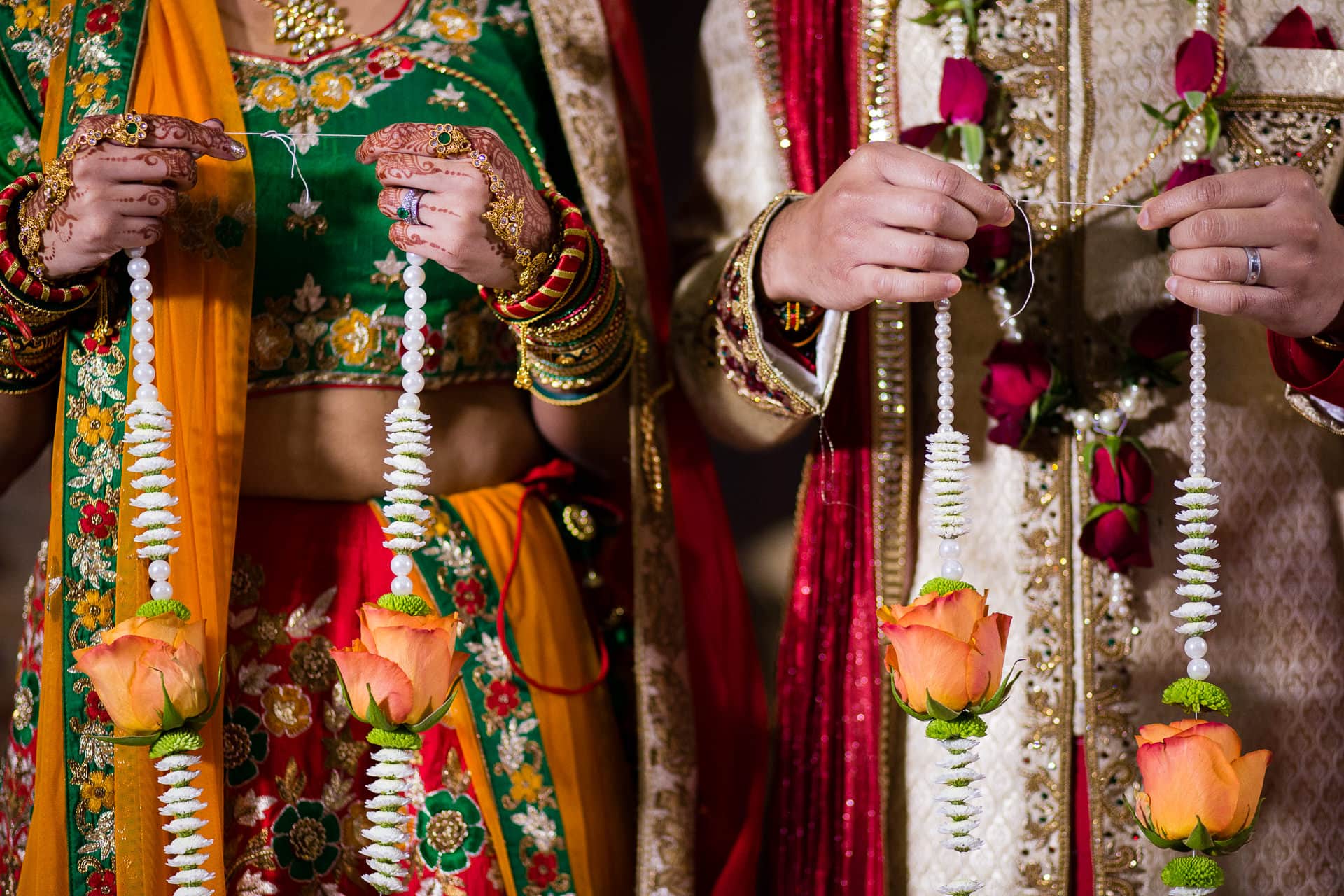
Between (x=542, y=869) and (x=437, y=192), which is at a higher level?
(x=437, y=192)

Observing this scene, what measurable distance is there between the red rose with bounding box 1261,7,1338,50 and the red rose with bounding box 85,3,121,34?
3.43 feet

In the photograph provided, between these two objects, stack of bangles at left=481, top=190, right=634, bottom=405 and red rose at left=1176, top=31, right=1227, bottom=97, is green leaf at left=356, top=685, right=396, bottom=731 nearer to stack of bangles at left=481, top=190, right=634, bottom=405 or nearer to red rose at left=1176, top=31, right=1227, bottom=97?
stack of bangles at left=481, top=190, right=634, bottom=405

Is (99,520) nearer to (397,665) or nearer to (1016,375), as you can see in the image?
(397,665)

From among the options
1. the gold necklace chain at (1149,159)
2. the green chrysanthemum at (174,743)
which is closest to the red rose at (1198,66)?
the gold necklace chain at (1149,159)

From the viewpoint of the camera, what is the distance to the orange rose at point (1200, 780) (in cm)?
91

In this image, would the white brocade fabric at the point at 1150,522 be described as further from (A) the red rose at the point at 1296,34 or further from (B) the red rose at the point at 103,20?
(B) the red rose at the point at 103,20

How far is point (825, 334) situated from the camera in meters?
1.19

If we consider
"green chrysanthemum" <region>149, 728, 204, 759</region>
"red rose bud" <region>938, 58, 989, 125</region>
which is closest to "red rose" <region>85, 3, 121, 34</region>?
"green chrysanthemum" <region>149, 728, 204, 759</region>

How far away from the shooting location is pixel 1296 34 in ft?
3.93

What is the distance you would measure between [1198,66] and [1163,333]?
240mm

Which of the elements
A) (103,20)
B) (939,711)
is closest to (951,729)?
(939,711)

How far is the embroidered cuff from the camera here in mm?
1169

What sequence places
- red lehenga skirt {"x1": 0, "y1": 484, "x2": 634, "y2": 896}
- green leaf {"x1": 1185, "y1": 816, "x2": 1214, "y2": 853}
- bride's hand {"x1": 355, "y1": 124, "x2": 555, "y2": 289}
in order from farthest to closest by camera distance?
red lehenga skirt {"x1": 0, "y1": 484, "x2": 634, "y2": 896}, bride's hand {"x1": 355, "y1": 124, "x2": 555, "y2": 289}, green leaf {"x1": 1185, "y1": 816, "x2": 1214, "y2": 853}

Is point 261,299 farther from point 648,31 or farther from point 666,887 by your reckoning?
point 648,31
